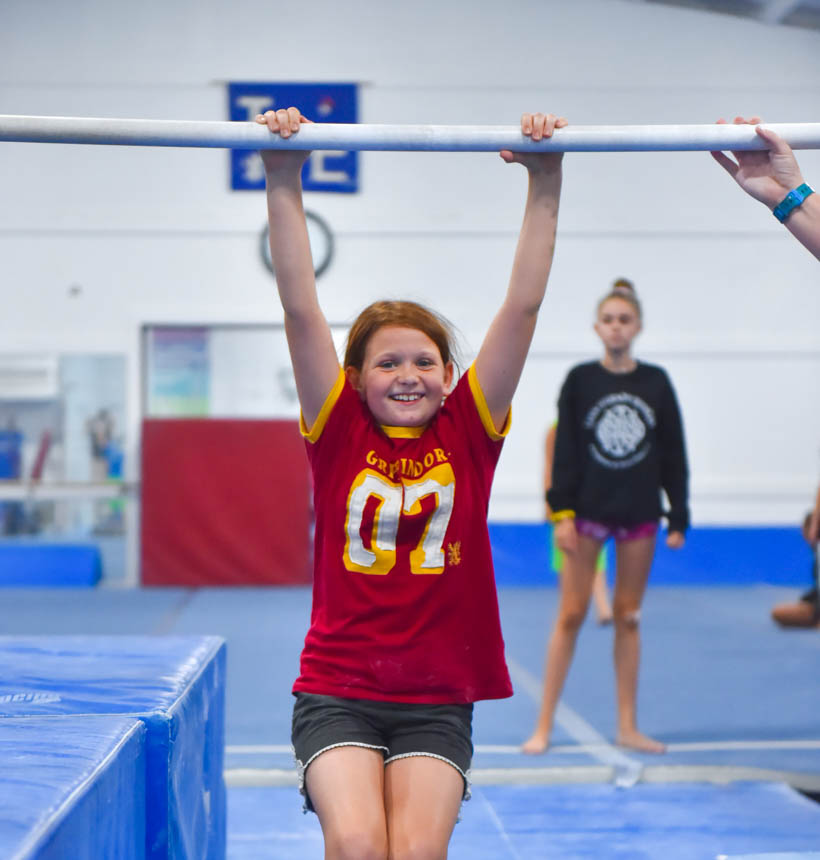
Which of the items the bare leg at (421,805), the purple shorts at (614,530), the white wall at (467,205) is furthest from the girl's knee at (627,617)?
the white wall at (467,205)

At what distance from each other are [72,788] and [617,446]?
2.47m

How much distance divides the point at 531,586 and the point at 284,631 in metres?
3.09

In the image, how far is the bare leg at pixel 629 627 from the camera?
345 centimetres

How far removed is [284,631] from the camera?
5945 mm

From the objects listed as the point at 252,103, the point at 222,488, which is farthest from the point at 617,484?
the point at 252,103

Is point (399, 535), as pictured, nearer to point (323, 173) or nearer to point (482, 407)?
point (482, 407)

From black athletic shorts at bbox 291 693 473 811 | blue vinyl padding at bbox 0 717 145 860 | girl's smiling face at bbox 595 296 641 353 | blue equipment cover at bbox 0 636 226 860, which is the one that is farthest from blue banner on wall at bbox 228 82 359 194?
Answer: blue vinyl padding at bbox 0 717 145 860

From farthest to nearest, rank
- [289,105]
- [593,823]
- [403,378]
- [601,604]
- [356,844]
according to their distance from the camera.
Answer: [289,105] → [601,604] → [593,823] → [403,378] → [356,844]

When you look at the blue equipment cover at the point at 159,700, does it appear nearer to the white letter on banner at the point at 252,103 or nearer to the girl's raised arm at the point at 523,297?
the girl's raised arm at the point at 523,297

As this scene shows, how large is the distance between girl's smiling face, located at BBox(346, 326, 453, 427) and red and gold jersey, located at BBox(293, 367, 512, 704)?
0.03m

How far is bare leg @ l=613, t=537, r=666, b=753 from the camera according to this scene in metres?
3.45

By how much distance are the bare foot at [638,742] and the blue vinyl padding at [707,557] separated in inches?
198

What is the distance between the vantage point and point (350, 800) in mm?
1614

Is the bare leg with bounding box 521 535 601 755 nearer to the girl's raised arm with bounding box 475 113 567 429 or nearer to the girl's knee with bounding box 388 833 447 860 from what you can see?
the girl's raised arm with bounding box 475 113 567 429
